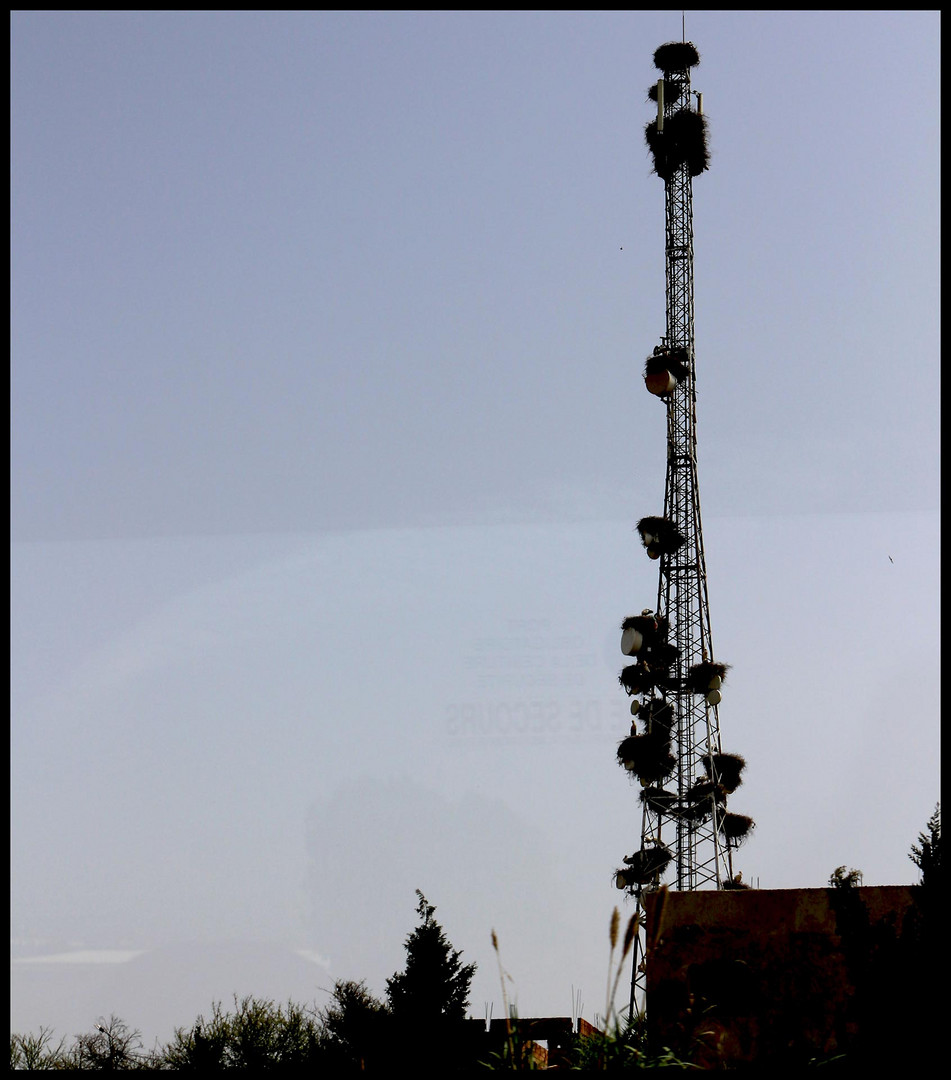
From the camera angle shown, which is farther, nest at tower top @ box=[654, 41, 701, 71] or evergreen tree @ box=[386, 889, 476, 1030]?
nest at tower top @ box=[654, 41, 701, 71]

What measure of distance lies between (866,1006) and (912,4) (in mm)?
4272

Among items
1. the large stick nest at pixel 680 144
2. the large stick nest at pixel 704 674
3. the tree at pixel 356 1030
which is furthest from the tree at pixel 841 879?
the large stick nest at pixel 680 144

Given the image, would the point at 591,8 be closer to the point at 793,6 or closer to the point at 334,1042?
the point at 793,6

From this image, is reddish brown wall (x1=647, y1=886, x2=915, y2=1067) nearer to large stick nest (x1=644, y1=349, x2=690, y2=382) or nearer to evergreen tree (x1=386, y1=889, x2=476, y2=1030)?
evergreen tree (x1=386, y1=889, x2=476, y2=1030)

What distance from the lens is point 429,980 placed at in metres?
23.7

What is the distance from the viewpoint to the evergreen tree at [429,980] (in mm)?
22953

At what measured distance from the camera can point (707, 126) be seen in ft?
100

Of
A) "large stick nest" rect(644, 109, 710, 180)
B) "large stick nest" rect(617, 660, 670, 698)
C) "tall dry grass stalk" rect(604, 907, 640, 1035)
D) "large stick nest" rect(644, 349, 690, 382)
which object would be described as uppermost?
"large stick nest" rect(644, 109, 710, 180)

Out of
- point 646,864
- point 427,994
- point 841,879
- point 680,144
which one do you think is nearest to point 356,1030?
point 427,994

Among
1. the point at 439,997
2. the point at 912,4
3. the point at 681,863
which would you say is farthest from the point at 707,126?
the point at 912,4

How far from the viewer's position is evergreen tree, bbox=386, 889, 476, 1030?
23.0 meters

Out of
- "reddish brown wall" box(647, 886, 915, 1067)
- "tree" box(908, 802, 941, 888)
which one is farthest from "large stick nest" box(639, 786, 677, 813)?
"tree" box(908, 802, 941, 888)

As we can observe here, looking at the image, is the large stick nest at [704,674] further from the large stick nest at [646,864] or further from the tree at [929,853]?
the tree at [929,853]

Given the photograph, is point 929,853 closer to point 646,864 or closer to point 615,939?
point 615,939
